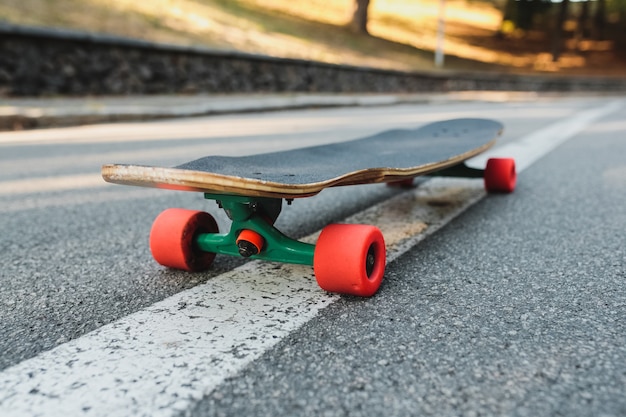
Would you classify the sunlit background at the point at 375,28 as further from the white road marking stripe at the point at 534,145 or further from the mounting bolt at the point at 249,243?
the mounting bolt at the point at 249,243

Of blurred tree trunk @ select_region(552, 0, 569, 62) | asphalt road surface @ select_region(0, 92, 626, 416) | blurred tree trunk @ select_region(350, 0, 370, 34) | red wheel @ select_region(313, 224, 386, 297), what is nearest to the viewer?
asphalt road surface @ select_region(0, 92, 626, 416)

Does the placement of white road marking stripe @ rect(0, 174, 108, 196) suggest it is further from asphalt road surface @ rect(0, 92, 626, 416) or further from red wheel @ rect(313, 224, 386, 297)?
red wheel @ rect(313, 224, 386, 297)

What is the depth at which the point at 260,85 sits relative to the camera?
39.5 feet

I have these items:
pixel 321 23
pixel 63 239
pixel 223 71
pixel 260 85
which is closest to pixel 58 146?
pixel 63 239

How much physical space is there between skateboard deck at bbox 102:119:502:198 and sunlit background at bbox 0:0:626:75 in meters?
8.39

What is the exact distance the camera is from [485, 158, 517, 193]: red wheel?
9.09ft

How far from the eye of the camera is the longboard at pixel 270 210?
1.29m

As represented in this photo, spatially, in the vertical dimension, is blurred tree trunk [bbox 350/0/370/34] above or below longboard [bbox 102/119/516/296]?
above

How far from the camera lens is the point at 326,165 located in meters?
1.89

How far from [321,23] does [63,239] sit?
20.8m

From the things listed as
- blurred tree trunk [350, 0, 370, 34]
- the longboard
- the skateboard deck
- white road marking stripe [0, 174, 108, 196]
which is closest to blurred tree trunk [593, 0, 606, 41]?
blurred tree trunk [350, 0, 370, 34]

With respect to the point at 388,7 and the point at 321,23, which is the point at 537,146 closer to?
the point at 321,23

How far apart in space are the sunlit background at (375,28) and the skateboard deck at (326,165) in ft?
27.5

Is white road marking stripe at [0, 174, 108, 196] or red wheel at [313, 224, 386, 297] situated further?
white road marking stripe at [0, 174, 108, 196]
